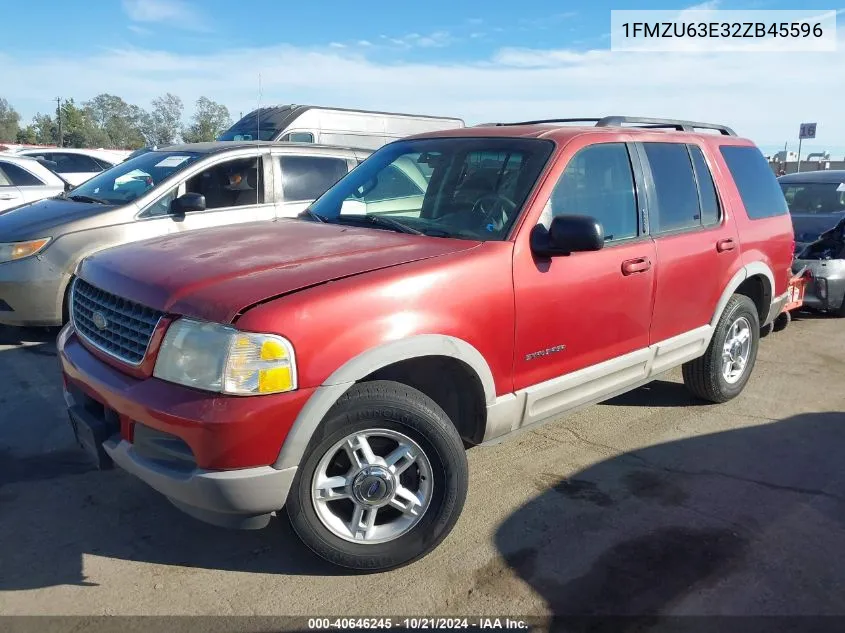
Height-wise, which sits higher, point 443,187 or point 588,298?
point 443,187

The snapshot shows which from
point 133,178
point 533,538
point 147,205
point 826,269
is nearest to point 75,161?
point 133,178

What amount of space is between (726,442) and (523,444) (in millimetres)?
1310

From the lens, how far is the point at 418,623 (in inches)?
105

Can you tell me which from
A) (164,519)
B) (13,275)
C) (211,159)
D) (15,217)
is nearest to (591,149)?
(164,519)

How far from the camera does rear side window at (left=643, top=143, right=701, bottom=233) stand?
163 inches

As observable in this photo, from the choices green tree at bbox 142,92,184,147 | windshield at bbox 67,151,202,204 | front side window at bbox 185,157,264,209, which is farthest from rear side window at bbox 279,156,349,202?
green tree at bbox 142,92,184,147

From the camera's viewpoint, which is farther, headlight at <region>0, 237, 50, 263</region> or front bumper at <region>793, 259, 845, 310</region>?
front bumper at <region>793, 259, 845, 310</region>

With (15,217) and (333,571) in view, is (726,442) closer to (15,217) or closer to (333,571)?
(333,571)

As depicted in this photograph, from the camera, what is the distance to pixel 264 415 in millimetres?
2523

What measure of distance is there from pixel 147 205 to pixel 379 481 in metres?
4.52

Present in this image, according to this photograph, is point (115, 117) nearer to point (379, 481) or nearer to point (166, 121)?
point (166, 121)

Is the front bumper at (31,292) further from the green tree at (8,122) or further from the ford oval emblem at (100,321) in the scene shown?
the green tree at (8,122)

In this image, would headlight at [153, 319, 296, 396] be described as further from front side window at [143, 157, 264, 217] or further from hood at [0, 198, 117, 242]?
front side window at [143, 157, 264, 217]

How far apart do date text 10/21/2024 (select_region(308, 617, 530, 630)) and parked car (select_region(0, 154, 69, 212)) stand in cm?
902
